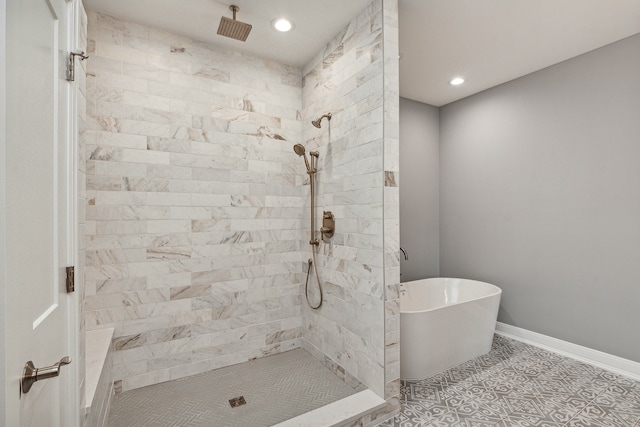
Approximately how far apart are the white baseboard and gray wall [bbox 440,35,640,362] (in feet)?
0.18

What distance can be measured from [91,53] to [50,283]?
1.95 m

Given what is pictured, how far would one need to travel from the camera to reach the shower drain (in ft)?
6.82

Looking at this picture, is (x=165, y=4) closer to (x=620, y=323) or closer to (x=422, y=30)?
(x=422, y=30)

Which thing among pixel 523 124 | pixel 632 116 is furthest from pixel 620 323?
pixel 523 124

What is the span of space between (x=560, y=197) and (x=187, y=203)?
343cm

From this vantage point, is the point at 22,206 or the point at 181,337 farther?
the point at 181,337

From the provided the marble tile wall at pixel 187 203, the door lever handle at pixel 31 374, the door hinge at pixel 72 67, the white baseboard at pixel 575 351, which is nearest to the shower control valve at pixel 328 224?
the marble tile wall at pixel 187 203

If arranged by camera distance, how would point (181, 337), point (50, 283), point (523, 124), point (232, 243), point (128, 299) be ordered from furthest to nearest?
1. point (523, 124)
2. point (232, 243)
3. point (181, 337)
4. point (128, 299)
5. point (50, 283)

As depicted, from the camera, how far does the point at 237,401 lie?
6.93ft

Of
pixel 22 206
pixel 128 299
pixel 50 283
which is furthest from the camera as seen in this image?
pixel 128 299

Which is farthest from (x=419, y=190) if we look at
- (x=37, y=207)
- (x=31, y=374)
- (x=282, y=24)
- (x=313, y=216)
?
(x=31, y=374)

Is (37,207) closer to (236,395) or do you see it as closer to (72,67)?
(72,67)

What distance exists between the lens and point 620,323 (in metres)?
2.55

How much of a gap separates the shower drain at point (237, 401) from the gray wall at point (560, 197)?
286 centimetres
